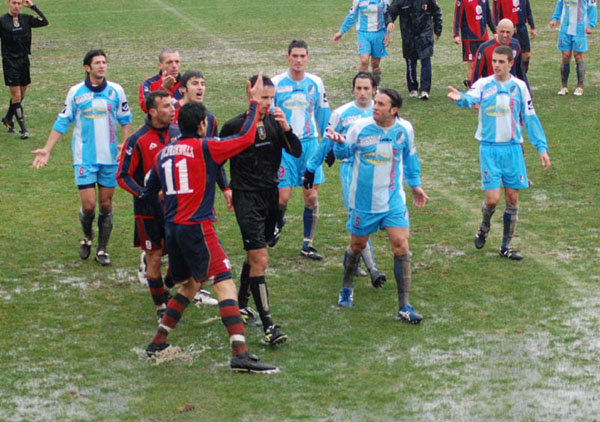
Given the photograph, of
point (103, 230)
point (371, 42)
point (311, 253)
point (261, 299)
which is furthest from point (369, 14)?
point (261, 299)

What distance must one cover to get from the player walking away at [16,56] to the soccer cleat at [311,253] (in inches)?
300

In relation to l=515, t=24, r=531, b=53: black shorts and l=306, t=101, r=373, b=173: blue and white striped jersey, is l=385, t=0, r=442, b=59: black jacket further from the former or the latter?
l=306, t=101, r=373, b=173: blue and white striped jersey

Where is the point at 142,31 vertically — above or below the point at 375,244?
above

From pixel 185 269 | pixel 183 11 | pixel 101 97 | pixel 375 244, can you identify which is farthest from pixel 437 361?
pixel 183 11

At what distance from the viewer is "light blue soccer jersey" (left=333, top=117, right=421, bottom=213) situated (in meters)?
9.51

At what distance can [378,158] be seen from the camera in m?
9.55

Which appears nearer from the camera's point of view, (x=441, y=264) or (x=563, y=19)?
(x=441, y=264)

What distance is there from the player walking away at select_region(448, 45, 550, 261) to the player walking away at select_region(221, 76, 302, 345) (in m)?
2.86

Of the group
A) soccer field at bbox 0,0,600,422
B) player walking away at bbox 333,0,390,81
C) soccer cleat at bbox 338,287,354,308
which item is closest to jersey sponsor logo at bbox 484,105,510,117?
soccer field at bbox 0,0,600,422

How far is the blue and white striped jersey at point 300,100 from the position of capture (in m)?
11.7

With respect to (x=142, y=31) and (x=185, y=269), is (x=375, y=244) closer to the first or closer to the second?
(x=185, y=269)

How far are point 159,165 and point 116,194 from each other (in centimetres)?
621

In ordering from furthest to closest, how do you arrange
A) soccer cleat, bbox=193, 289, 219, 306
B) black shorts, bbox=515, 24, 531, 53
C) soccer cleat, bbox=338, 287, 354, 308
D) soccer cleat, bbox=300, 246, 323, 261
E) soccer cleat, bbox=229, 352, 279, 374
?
1. black shorts, bbox=515, 24, 531, 53
2. soccer cleat, bbox=300, 246, 323, 261
3. soccer cleat, bbox=193, 289, 219, 306
4. soccer cleat, bbox=338, 287, 354, 308
5. soccer cleat, bbox=229, 352, 279, 374

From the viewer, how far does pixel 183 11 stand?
32.6 m
